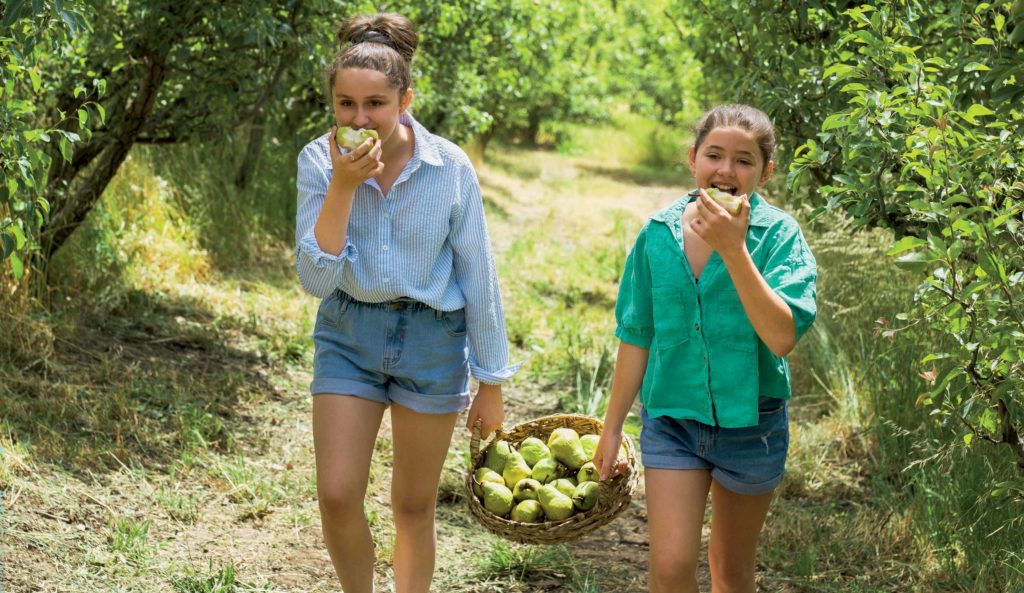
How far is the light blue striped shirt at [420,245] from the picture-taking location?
306 centimetres

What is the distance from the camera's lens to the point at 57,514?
13.3 ft

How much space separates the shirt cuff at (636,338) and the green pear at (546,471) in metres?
0.68

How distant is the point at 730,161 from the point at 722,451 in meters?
0.72

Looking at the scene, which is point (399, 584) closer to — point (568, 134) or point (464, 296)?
point (464, 296)

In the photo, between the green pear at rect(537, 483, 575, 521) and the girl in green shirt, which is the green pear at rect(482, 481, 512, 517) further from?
the girl in green shirt

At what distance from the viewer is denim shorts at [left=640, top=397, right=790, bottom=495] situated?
292 centimetres

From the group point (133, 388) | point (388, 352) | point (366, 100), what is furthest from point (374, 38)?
point (133, 388)

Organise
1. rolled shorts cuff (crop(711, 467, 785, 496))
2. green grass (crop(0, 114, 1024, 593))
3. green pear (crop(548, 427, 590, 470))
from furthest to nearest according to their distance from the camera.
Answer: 1. green grass (crop(0, 114, 1024, 593))
2. green pear (crop(548, 427, 590, 470))
3. rolled shorts cuff (crop(711, 467, 785, 496))

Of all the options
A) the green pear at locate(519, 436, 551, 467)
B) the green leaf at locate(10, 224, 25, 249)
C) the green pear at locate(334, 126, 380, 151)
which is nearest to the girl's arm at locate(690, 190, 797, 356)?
the green pear at locate(334, 126, 380, 151)

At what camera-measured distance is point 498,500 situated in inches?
136

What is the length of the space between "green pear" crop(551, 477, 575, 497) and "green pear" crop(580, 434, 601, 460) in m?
0.14

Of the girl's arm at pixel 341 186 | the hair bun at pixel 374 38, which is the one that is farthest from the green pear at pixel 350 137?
the hair bun at pixel 374 38

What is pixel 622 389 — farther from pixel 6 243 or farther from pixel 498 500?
pixel 6 243

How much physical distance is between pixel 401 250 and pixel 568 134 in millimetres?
18172
